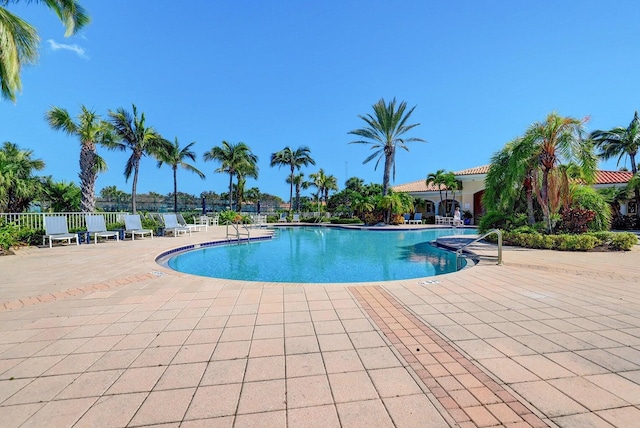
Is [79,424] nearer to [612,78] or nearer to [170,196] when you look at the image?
[612,78]

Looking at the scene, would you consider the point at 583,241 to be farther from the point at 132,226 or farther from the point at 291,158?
the point at 291,158

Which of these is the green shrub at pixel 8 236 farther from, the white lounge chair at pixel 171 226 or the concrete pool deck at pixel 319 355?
the concrete pool deck at pixel 319 355

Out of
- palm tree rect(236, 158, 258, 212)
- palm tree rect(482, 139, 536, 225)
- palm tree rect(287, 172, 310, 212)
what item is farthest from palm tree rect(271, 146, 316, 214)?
palm tree rect(482, 139, 536, 225)

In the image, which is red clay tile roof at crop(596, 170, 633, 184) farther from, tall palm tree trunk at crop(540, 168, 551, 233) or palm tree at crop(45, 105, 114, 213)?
palm tree at crop(45, 105, 114, 213)

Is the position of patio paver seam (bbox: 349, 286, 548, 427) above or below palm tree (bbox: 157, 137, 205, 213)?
below

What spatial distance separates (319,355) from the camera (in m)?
2.60


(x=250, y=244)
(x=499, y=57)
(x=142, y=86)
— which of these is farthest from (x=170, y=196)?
(x=499, y=57)

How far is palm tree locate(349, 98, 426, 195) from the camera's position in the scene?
22266mm

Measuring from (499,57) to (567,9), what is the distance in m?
3.71

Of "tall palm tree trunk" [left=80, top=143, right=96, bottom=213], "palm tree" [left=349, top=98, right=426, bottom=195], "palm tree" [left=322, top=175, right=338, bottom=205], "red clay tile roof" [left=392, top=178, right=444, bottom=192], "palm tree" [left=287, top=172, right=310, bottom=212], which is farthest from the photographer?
"palm tree" [left=287, top=172, right=310, bottom=212]

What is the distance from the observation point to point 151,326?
3.31 m

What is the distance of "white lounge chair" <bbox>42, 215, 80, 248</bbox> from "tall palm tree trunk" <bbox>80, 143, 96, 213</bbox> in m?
3.14

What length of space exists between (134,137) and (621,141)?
34.0m

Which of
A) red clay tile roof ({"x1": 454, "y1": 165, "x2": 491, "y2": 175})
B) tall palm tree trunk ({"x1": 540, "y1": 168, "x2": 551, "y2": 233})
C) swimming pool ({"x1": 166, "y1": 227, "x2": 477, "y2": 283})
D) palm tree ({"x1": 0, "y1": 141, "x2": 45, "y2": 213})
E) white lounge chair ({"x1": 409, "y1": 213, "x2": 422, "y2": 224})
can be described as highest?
red clay tile roof ({"x1": 454, "y1": 165, "x2": 491, "y2": 175})
